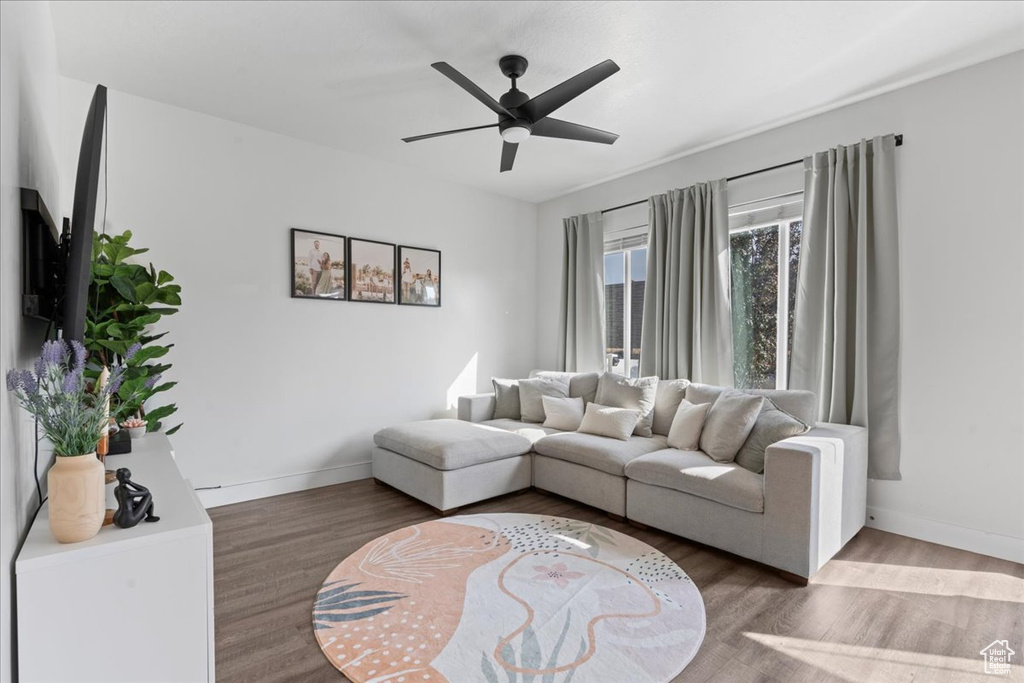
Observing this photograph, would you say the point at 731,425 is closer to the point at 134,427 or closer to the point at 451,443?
the point at 451,443

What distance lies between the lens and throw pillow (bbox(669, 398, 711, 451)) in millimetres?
3334

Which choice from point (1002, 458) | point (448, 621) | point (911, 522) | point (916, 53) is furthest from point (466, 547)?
point (916, 53)

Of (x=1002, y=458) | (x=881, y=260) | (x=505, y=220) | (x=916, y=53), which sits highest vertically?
(x=916, y=53)

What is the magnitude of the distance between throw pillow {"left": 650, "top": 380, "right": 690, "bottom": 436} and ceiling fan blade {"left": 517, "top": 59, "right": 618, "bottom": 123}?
2.26 metres

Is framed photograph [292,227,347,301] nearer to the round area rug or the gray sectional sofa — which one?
the gray sectional sofa

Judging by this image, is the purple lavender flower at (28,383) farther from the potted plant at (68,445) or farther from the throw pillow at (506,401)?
the throw pillow at (506,401)

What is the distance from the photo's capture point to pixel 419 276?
182 inches

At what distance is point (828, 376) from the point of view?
10.7ft

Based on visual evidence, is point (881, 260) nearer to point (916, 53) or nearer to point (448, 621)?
point (916, 53)

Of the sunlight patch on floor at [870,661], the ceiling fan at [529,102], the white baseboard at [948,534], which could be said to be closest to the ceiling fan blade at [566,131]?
the ceiling fan at [529,102]

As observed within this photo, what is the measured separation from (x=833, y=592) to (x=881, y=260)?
6.73ft

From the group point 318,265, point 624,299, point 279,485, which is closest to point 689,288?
point 624,299

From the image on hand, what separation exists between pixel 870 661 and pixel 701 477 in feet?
3.53

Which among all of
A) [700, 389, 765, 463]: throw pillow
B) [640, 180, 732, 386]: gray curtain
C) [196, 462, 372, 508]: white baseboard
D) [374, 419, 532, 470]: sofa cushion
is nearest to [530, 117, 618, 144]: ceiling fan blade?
[640, 180, 732, 386]: gray curtain
